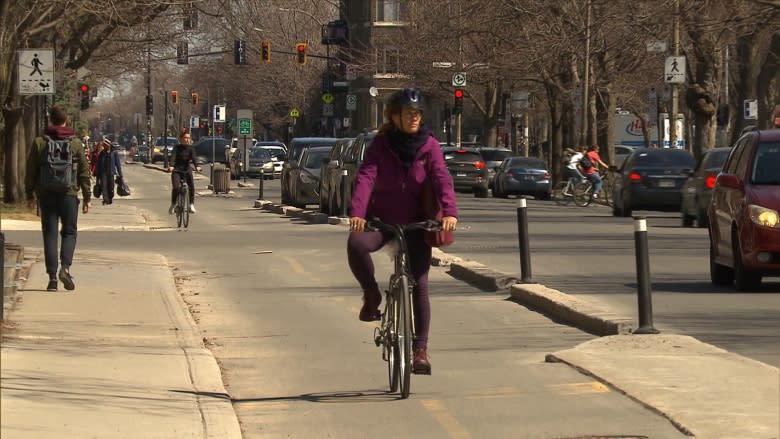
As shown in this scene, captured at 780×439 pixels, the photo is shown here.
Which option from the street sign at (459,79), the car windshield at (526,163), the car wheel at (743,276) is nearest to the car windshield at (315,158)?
the car windshield at (526,163)

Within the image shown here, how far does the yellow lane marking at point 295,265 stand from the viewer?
68.7 ft

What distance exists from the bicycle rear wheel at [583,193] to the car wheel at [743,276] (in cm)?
2679

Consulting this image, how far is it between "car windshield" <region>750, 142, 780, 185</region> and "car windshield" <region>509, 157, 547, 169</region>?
107 feet

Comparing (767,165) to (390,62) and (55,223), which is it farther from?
(390,62)

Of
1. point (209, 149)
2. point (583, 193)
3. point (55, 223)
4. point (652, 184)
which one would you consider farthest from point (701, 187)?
point (209, 149)

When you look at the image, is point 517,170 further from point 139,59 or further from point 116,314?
point 116,314

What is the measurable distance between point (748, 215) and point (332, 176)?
1736 centimetres

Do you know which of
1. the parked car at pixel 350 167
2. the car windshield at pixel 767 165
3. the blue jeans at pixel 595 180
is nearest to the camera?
the car windshield at pixel 767 165

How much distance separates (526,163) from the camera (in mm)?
50875

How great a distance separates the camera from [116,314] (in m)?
15.0

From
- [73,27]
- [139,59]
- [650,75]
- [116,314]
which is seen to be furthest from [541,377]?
[650,75]

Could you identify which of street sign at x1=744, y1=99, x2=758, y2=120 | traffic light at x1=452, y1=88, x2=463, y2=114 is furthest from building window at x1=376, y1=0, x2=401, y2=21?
street sign at x1=744, y1=99, x2=758, y2=120

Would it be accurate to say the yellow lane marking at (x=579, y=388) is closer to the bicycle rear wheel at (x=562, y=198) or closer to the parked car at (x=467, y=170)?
the bicycle rear wheel at (x=562, y=198)

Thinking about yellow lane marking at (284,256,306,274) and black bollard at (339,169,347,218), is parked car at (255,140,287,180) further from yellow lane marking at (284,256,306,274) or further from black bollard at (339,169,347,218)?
yellow lane marking at (284,256,306,274)
